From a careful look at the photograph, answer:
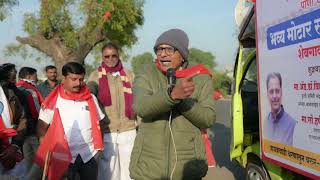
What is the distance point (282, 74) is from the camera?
4062 mm

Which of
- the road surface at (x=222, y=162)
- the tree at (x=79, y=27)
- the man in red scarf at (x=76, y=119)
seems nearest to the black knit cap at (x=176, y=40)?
the man in red scarf at (x=76, y=119)

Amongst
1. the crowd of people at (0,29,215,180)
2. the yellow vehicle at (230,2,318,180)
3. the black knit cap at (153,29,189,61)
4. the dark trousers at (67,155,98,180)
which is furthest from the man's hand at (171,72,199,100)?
the yellow vehicle at (230,2,318,180)

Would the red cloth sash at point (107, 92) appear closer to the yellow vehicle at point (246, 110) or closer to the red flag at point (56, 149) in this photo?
the red flag at point (56, 149)

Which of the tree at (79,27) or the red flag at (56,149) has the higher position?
the tree at (79,27)

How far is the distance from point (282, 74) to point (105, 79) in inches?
91.5

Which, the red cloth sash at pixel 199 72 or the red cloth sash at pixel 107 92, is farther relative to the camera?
the red cloth sash at pixel 107 92

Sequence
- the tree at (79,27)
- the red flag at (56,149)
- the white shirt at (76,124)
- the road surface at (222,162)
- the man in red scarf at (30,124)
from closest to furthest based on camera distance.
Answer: the red flag at (56,149), the white shirt at (76,124), the man in red scarf at (30,124), the road surface at (222,162), the tree at (79,27)

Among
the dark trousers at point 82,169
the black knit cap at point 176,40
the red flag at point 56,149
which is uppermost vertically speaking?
the black knit cap at point 176,40

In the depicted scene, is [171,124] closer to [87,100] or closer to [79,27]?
[87,100]

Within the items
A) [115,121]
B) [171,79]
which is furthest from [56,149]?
[171,79]

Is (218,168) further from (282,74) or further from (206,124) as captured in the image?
(206,124)

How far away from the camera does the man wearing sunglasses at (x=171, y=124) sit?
10.3ft

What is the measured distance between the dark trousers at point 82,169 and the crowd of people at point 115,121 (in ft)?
0.03

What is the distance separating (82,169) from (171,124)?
8.40ft
